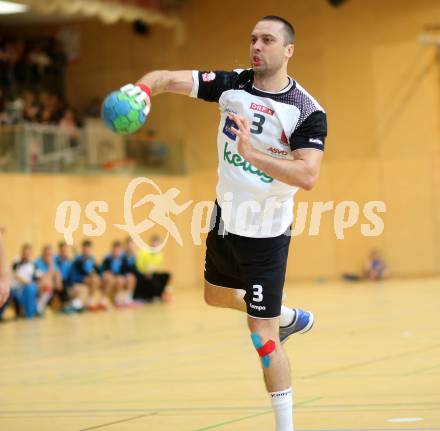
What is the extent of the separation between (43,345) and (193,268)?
17.1 m

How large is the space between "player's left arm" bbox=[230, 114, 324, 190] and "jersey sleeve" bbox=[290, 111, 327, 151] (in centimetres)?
10

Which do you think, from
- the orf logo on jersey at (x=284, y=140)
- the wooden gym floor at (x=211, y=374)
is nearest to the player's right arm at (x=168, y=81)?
the orf logo on jersey at (x=284, y=140)

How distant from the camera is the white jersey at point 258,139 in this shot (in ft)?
18.7

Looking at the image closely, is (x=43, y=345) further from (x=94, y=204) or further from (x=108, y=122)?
(x=94, y=204)

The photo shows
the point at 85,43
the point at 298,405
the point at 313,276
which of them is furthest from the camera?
the point at 85,43

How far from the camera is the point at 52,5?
974 inches

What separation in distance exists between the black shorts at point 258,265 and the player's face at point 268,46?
3.31ft

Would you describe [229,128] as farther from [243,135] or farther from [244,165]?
[243,135]

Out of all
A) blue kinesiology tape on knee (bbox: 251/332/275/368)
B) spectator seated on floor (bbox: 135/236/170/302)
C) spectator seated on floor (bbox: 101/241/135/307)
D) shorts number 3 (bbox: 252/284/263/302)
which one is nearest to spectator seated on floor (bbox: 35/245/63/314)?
spectator seated on floor (bbox: 101/241/135/307)

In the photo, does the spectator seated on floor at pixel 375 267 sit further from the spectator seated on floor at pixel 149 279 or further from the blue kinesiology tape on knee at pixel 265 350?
the blue kinesiology tape on knee at pixel 265 350

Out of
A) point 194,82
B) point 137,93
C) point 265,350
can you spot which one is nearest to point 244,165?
point 194,82

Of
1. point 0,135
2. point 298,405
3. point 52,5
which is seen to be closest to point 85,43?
point 52,5

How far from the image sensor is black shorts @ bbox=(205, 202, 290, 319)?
5.68 metres

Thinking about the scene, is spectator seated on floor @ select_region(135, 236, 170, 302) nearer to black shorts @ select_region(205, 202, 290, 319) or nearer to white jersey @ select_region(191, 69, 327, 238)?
black shorts @ select_region(205, 202, 290, 319)
